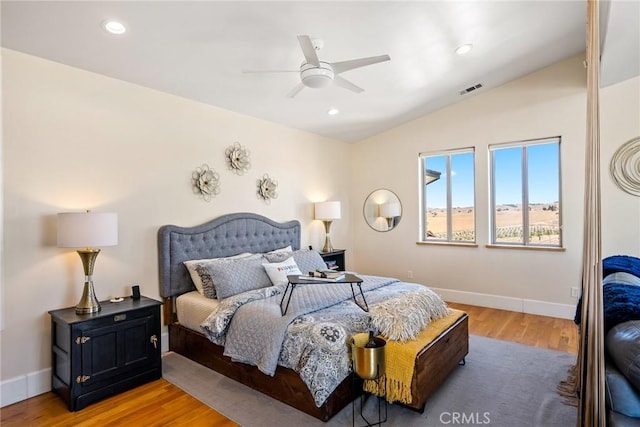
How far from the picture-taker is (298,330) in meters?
2.50

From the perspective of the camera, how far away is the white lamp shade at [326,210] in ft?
17.7

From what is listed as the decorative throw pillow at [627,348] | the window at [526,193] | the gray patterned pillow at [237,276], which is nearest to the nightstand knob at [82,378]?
the gray patterned pillow at [237,276]

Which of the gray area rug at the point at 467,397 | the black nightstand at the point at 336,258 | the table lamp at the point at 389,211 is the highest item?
the table lamp at the point at 389,211

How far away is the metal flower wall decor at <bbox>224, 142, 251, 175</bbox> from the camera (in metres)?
4.29

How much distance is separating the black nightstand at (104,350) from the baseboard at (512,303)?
13.9 ft

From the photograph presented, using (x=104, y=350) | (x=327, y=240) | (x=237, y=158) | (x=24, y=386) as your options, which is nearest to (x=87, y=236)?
(x=104, y=350)

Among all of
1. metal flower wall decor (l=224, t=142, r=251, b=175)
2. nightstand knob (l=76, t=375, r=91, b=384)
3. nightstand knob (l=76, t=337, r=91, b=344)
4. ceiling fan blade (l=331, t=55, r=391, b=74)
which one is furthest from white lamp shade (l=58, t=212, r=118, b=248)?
ceiling fan blade (l=331, t=55, r=391, b=74)

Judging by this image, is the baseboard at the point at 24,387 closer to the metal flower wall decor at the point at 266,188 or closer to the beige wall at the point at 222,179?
the beige wall at the point at 222,179

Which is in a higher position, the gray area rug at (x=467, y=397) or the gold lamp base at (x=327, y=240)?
the gold lamp base at (x=327, y=240)

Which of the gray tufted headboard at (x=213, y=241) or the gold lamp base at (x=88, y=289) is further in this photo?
the gray tufted headboard at (x=213, y=241)

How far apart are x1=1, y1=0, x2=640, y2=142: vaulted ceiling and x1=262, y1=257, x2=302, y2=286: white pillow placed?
1.98m

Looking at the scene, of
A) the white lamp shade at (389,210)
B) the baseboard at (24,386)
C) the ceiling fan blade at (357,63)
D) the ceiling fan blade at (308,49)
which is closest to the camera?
the ceiling fan blade at (308,49)

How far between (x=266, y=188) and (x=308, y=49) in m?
2.57

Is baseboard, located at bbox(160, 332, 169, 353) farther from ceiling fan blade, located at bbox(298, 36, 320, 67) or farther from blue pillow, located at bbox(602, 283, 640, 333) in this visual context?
blue pillow, located at bbox(602, 283, 640, 333)
